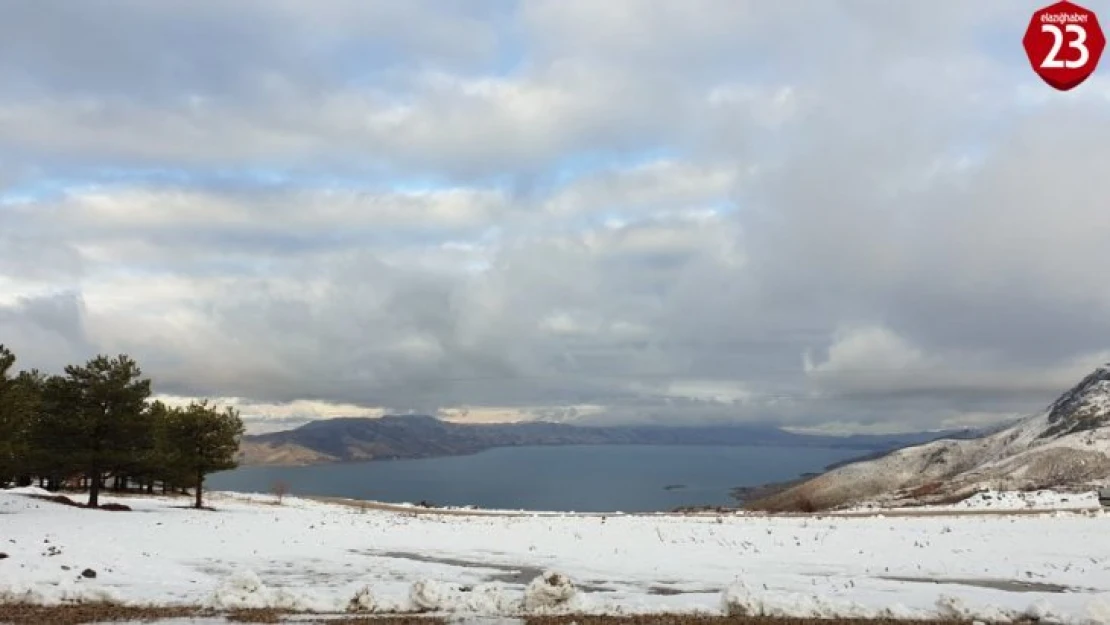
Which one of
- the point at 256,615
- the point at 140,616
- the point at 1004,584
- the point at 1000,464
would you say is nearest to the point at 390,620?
the point at 256,615

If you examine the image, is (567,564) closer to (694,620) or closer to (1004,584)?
(694,620)

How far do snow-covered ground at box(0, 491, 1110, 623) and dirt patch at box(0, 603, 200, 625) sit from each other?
773 millimetres

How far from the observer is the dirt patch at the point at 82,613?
1409 centimetres

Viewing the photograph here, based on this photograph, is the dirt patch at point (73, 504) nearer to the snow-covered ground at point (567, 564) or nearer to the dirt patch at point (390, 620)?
the snow-covered ground at point (567, 564)

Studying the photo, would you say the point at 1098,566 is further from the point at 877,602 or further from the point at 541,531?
the point at 541,531

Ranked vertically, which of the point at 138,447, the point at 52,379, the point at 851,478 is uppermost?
the point at 52,379

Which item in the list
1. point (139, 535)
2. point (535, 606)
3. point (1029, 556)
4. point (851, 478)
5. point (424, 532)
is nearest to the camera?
point (535, 606)

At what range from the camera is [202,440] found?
4547 centimetres

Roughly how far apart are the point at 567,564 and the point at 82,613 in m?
14.9

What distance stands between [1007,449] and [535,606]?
137 m

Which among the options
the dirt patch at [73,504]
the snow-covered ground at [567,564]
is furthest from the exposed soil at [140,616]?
the dirt patch at [73,504]

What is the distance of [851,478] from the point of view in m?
125

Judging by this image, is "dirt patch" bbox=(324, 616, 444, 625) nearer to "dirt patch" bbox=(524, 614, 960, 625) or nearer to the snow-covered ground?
the snow-covered ground

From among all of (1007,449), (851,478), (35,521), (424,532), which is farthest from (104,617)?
(1007,449)
